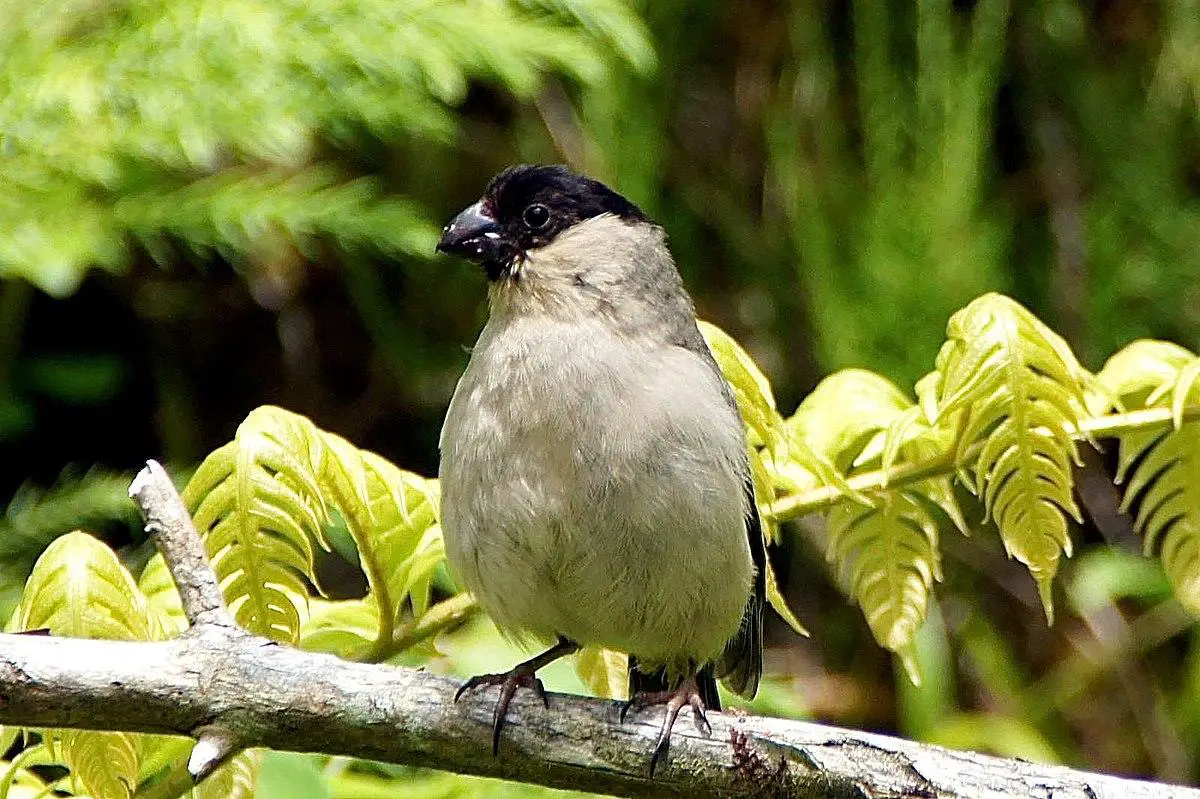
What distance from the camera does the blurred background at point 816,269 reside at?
4.07 metres

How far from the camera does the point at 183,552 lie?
193cm

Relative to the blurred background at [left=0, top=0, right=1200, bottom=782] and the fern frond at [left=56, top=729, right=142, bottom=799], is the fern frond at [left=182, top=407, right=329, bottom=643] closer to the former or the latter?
the fern frond at [left=56, top=729, right=142, bottom=799]

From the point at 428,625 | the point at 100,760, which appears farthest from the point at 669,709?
the point at 100,760

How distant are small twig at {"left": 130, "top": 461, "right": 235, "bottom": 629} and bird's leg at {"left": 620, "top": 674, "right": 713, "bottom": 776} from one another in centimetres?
56

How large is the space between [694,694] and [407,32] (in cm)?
168

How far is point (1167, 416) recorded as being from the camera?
94.7 inches

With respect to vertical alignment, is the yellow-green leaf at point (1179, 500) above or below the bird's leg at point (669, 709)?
above

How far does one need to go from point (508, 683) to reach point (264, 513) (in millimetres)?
418

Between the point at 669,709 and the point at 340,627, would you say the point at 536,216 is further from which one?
the point at 669,709

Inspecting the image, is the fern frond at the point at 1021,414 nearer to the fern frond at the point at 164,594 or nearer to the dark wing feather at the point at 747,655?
the dark wing feather at the point at 747,655

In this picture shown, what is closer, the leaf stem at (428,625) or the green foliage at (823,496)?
the green foliage at (823,496)

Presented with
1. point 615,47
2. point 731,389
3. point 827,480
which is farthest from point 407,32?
point 827,480

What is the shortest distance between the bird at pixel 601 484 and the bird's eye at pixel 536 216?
118mm

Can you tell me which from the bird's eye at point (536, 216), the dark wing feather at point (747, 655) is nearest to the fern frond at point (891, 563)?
the dark wing feather at point (747, 655)
